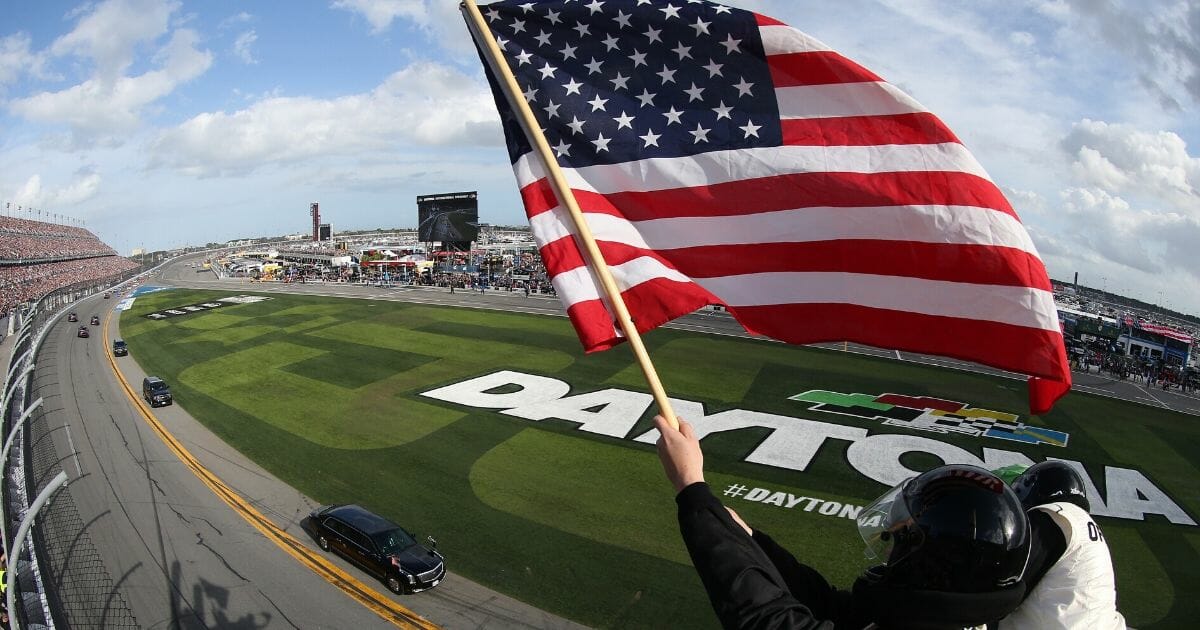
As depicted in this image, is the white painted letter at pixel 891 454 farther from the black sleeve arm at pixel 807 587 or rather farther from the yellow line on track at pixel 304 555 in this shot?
the black sleeve arm at pixel 807 587

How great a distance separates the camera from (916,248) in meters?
5.02

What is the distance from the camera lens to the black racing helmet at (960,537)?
2.25m

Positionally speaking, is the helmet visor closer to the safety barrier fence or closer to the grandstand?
the safety barrier fence

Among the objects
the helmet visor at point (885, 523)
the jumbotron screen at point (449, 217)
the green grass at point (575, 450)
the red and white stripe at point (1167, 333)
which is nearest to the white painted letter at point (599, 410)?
the green grass at point (575, 450)

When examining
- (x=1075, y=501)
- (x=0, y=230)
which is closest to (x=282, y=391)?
(x=1075, y=501)

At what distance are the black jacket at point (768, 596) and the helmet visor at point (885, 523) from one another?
0.21 metres

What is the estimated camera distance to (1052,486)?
459 cm

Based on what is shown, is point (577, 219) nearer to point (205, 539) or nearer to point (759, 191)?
point (759, 191)

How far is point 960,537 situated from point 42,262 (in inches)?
4875

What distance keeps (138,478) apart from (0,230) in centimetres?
10000

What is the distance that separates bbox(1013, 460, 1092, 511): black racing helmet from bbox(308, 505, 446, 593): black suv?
12528 mm

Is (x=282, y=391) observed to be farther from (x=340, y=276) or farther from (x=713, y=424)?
(x=340, y=276)

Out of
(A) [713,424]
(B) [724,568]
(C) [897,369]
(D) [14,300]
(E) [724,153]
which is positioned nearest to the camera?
(B) [724,568]

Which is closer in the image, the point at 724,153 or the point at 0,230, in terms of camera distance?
the point at 724,153
